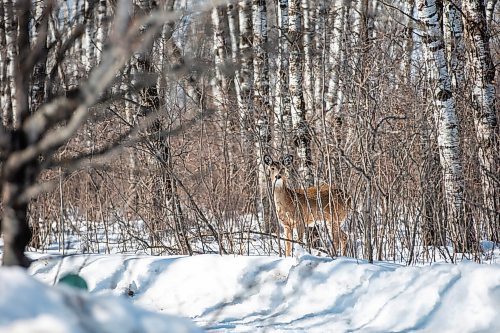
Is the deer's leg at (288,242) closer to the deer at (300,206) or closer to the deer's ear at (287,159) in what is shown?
the deer at (300,206)

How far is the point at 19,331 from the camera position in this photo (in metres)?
1.35

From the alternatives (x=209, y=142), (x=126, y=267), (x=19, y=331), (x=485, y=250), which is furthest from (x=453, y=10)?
(x=19, y=331)

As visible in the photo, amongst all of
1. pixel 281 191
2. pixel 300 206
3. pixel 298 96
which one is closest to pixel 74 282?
pixel 300 206

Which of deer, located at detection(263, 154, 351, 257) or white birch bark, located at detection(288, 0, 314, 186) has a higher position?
white birch bark, located at detection(288, 0, 314, 186)

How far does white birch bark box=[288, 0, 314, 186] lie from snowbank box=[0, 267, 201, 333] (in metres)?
8.08

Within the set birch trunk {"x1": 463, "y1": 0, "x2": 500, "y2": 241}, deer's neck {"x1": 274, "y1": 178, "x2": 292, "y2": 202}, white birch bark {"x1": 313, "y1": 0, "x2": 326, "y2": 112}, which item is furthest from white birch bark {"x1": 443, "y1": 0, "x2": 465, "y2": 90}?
deer's neck {"x1": 274, "y1": 178, "x2": 292, "y2": 202}

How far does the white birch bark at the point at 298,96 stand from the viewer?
994cm

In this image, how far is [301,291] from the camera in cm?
540

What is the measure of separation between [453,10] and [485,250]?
458 centimetres

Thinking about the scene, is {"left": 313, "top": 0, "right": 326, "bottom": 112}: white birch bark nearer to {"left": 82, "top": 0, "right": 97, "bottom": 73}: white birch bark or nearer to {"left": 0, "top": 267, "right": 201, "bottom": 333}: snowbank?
{"left": 82, "top": 0, "right": 97, "bottom": 73}: white birch bark

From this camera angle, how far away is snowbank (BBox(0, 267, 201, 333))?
4.56ft

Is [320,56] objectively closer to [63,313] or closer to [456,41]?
[456,41]

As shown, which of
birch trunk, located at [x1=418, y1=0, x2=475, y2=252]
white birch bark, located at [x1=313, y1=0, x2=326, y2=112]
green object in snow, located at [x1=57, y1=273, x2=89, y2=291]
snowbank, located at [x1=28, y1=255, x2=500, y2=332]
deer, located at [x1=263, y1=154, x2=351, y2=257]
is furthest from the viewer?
birch trunk, located at [x1=418, y1=0, x2=475, y2=252]

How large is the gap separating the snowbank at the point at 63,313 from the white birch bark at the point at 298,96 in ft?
26.5
